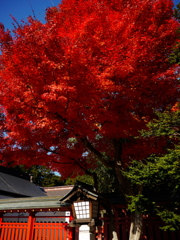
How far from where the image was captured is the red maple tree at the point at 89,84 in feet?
25.3

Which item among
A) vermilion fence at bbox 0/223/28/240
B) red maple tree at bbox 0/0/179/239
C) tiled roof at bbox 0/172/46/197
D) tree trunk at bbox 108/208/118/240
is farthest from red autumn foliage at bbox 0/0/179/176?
tiled roof at bbox 0/172/46/197

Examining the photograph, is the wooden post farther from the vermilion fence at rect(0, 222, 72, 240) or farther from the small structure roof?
the small structure roof

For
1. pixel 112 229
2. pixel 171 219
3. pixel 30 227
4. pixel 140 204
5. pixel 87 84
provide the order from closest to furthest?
pixel 171 219 → pixel 140 204 → pixel 87 84 → pixel 112 229 → pixel 30 227

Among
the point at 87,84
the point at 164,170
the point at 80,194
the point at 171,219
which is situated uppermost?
the point at 87,84

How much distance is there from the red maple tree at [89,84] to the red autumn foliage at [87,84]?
0.13 feet

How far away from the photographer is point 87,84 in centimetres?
786

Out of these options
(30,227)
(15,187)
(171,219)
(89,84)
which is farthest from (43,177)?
(171,219)

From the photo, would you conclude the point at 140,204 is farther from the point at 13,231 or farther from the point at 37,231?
the point at 13,231

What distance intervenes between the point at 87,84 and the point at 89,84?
0.32 feet

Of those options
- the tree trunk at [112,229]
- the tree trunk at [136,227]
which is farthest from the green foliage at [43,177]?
the tree trunk at [136,227]

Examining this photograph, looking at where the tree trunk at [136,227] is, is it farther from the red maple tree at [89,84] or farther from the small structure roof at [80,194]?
the small structure roof at [80,194]

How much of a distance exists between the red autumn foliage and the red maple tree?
39mm

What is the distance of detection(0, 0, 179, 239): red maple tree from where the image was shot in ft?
25.3

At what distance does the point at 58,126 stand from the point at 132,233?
543cm
